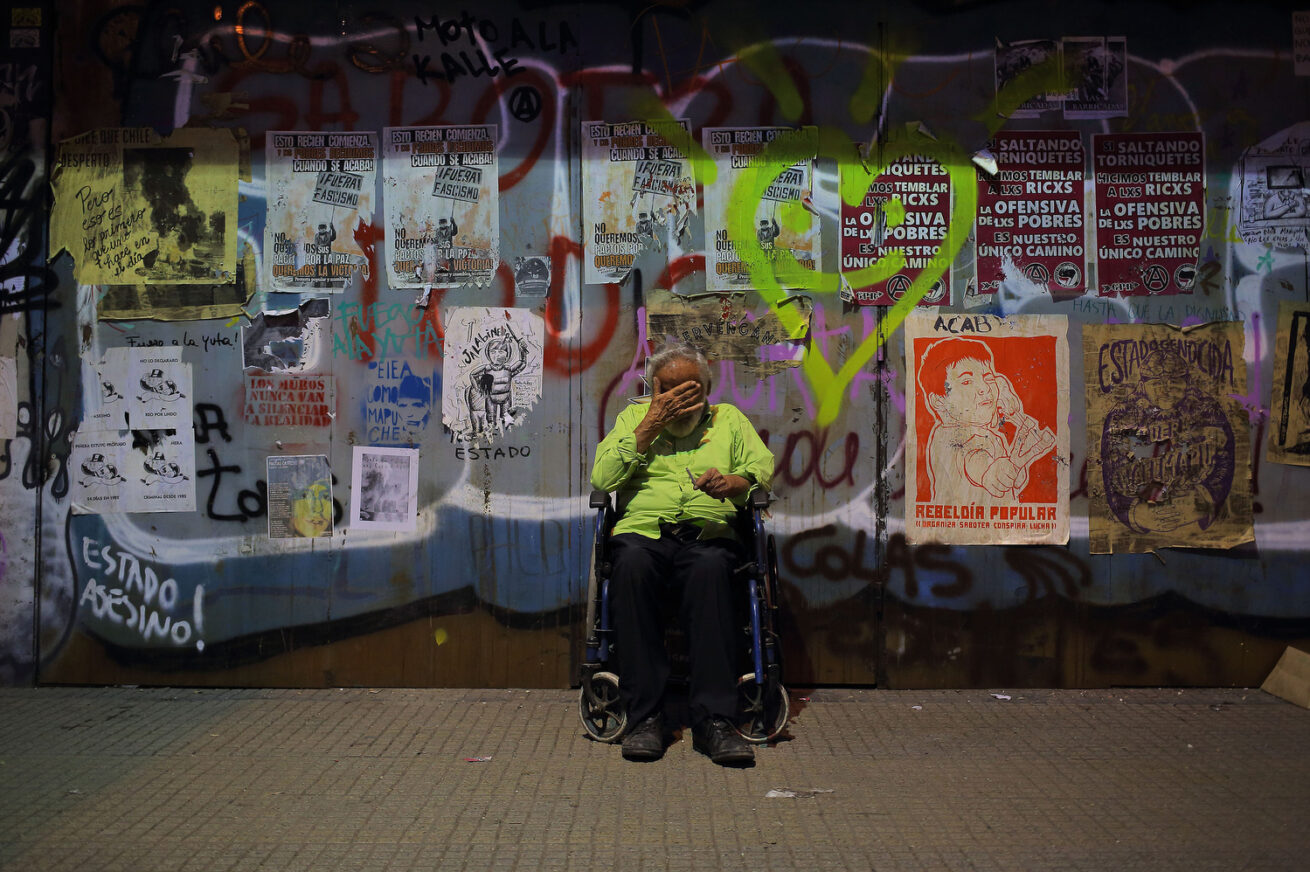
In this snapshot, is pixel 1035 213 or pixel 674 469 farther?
pixel 1035 213

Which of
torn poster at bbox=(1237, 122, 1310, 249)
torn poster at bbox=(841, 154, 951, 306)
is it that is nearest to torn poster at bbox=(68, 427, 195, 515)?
torn poster at bbox=(841, 154, 951, 306)

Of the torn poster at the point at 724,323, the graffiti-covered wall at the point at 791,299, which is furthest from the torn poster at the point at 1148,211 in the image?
the torn poster at the point at 724,323

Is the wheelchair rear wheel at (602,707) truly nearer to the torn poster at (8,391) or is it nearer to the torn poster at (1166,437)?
the torn poster at (1166,437)

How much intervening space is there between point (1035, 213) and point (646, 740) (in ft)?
9.86

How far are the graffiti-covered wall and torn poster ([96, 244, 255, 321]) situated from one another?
3 centimetres

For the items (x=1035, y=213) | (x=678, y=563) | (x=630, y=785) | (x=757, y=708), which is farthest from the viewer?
(x=1035, y=213)

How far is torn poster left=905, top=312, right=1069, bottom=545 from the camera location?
517 cm

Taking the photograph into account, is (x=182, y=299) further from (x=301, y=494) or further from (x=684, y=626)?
(x=684, y=626)

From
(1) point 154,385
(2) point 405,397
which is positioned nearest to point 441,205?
(2) point 405,397

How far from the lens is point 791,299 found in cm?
517

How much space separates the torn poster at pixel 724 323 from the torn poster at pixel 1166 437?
1.41 meters

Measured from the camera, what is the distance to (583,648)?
5.20m

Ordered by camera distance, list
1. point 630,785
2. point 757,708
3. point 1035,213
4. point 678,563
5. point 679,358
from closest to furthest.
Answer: point 630,785 → point 757,708 → point 678,563 → point 679,358 → point 1035,213

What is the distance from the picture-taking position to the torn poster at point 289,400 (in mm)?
5215
